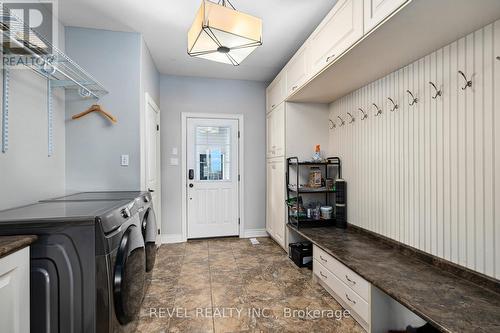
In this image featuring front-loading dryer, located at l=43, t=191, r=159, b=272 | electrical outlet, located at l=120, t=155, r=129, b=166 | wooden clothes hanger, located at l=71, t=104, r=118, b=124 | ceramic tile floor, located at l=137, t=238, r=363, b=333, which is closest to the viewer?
ceramic tile floor, located at l=137, t=238, r=363, b=333

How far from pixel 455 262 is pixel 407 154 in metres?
0.82

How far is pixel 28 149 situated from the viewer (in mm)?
1881

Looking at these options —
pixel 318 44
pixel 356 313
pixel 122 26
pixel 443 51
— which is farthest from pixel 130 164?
pixel 443 51

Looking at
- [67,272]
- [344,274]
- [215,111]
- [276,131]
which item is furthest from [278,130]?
[67,272]

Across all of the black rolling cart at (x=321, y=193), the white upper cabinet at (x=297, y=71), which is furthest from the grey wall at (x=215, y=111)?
the white upper cabinet at (x=297, y=71)

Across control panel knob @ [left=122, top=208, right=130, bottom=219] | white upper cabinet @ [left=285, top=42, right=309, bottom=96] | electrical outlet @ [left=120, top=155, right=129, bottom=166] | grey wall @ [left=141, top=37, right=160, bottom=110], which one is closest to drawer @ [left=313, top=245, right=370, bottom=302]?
control panel knob @ [left=122, top=208, right=130, bottom=219]

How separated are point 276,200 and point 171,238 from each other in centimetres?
172

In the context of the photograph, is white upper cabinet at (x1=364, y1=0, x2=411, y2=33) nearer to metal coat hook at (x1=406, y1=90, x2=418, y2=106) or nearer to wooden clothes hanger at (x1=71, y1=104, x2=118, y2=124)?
metal coat hook at (x1=406, y1=90, x2=418, y2=106)

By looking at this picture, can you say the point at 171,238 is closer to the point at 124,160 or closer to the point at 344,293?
the point at 124,160

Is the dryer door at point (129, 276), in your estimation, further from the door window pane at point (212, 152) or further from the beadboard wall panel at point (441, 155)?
the door window pane at point (212, 152)

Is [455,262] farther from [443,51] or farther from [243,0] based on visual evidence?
[243,0]

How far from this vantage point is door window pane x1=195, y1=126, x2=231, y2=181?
3869 mm

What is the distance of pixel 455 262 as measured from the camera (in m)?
1.58

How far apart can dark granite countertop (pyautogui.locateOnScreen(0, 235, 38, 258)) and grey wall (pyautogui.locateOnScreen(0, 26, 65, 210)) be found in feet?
2.46
